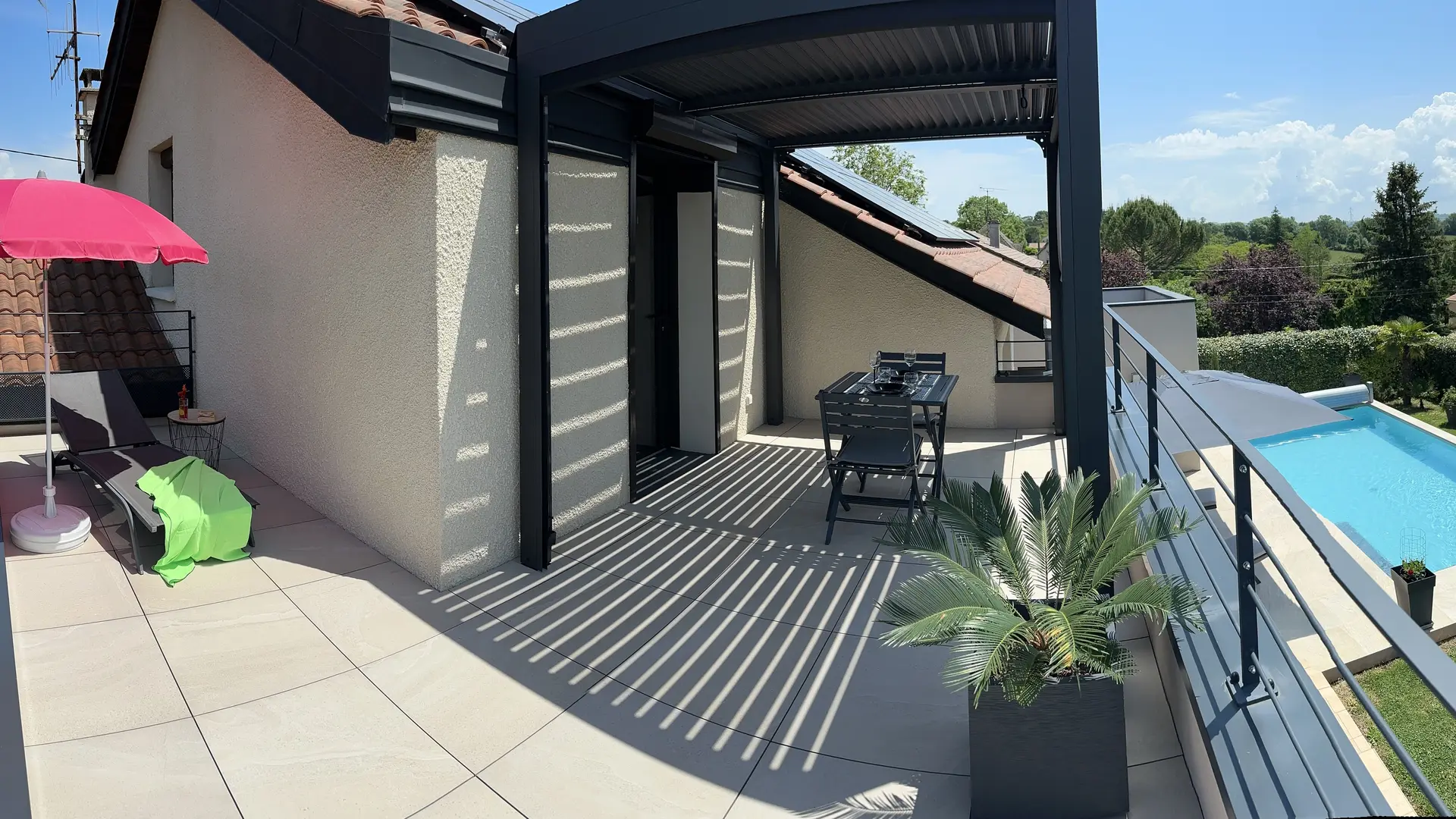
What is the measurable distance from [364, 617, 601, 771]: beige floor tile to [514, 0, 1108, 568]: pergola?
1074 mm

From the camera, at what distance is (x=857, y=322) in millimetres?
9648

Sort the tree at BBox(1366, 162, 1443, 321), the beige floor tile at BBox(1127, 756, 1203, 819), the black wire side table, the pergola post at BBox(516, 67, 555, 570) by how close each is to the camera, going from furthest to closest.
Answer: the tree at BBox(1366, 162, 1443, 321) < the black wire side table < the pergola post at BBox(516, 67, 555, 570) < the beige floor tile at BBox(1127, 756, 1203, 819)

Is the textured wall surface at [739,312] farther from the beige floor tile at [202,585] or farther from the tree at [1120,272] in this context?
the tree at [1120,272]

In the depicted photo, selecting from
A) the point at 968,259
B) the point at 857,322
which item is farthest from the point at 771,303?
the point at 968,259

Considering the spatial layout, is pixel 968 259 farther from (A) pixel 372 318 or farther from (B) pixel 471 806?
(B) pixel 471 806

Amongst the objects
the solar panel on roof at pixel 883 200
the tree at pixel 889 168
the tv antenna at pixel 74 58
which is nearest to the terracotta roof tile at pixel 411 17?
the solar panel on roof at pixel 883 200

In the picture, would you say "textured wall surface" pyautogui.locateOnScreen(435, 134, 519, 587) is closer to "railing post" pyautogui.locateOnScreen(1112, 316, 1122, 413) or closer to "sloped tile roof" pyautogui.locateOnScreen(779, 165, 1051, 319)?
"railing post" pyautogui.locateOnScreen(1112, 316, 1122, 413)

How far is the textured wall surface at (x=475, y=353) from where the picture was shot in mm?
4828

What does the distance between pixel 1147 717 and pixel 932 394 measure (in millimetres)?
3340

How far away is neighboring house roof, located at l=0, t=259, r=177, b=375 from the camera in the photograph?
7.90m

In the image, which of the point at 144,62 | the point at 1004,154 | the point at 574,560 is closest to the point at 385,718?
the point at 574,560

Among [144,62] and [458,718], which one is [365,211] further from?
[144,62]

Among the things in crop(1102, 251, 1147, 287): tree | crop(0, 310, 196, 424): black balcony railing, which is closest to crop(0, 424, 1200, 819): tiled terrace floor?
crop(0, 310, 196, 424): black balcony railing

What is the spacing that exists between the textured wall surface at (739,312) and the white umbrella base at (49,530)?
5020 mm
